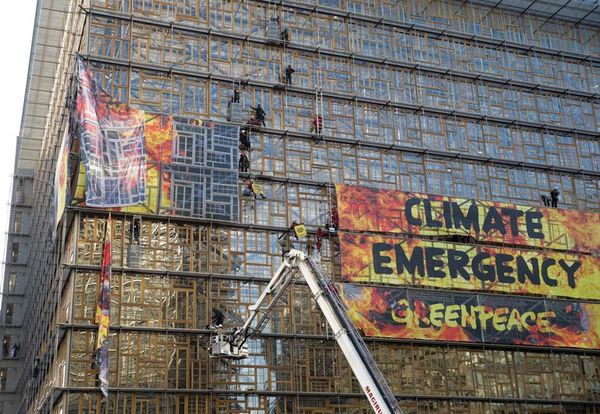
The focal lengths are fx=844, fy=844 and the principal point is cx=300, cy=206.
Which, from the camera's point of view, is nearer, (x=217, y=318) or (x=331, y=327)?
(x=331, y=327)

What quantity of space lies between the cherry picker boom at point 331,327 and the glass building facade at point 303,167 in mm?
1899

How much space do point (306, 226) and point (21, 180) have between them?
129ft


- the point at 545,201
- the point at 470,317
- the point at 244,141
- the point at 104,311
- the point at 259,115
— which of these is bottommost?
the point at 104,311

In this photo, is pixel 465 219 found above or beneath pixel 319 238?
above

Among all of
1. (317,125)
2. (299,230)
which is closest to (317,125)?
(317,125)

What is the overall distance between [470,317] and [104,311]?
1857 centimetres

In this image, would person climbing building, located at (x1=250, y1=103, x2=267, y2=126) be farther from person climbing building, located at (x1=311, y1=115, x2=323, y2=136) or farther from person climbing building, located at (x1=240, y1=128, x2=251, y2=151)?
person climbing building, located at (x1=311, y1=115, x2=323, y2=136)

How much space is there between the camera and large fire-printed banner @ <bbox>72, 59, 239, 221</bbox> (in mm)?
38812

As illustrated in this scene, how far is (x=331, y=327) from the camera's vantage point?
106ft

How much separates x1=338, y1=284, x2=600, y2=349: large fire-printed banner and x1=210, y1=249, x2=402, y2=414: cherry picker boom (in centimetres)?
552

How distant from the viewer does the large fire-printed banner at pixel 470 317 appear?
136ft

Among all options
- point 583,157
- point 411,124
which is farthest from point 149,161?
point 583,157

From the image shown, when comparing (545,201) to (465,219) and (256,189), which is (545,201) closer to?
(465,219)

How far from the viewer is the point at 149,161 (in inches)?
A: 1577
